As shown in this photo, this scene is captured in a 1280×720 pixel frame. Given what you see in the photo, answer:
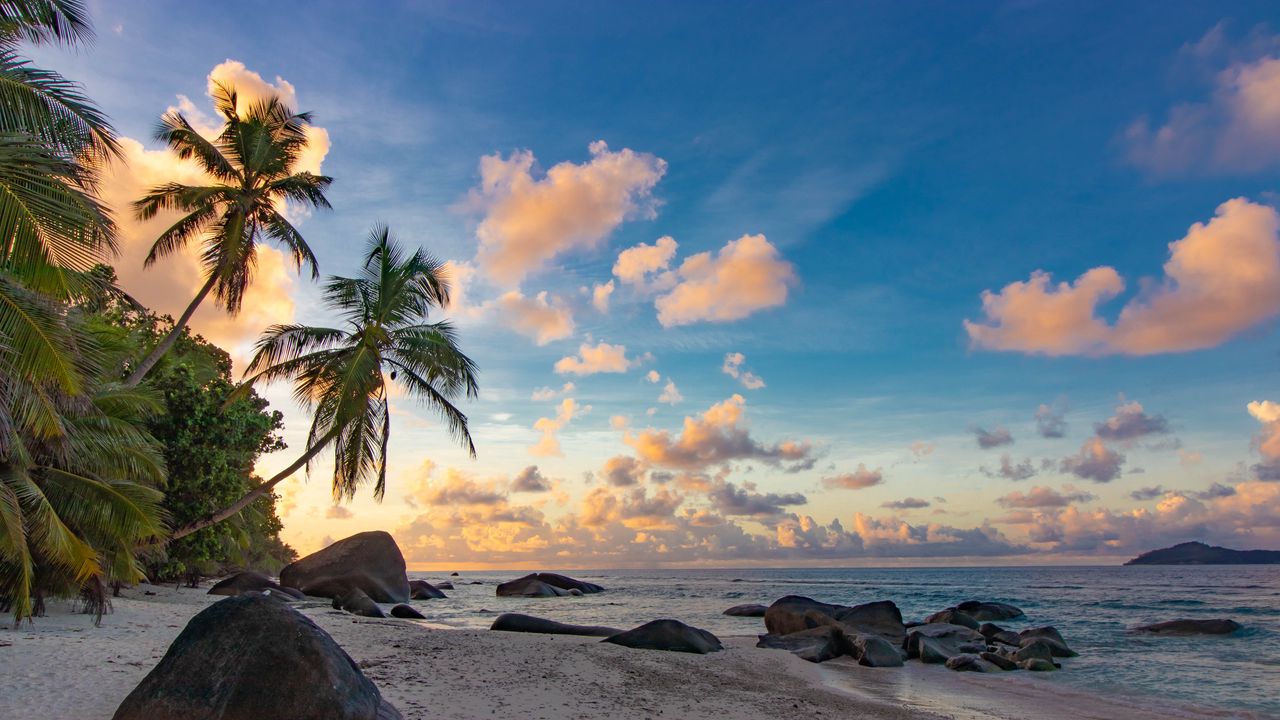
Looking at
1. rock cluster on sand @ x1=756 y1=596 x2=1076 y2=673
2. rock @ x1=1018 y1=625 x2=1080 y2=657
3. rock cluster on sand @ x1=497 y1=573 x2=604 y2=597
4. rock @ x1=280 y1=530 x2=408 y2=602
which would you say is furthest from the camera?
rock cluster on sand @ x1=497 y1=573 x2=604 y2=597

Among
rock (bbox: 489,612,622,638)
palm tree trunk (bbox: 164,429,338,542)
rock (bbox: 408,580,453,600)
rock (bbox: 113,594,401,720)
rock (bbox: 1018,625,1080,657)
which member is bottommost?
rock (bbox: 408,580,453,600)

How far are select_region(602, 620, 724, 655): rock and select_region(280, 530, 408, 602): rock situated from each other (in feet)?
55.0

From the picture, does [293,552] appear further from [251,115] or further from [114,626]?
[114,626]

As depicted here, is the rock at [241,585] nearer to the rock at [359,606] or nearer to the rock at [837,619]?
the rock at [359,606]

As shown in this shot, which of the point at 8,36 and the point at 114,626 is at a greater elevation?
the point at 8,36

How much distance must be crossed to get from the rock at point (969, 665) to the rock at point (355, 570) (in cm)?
2307

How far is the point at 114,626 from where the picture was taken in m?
12.3

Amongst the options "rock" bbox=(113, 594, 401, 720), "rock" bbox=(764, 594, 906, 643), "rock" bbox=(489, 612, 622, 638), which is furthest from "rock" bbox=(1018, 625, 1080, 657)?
"rock" bbox=(113, 594, 401, 720)

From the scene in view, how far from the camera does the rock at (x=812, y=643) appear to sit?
1797 cm

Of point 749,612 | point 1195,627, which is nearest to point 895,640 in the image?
point 749,612

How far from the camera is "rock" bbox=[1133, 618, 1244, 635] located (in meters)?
24.5

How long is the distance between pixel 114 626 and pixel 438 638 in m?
5.96

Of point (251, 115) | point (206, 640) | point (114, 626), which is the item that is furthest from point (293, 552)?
point (206, 640)

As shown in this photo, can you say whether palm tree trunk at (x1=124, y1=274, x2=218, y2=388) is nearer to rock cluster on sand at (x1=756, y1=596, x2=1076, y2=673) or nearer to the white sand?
the white sand
